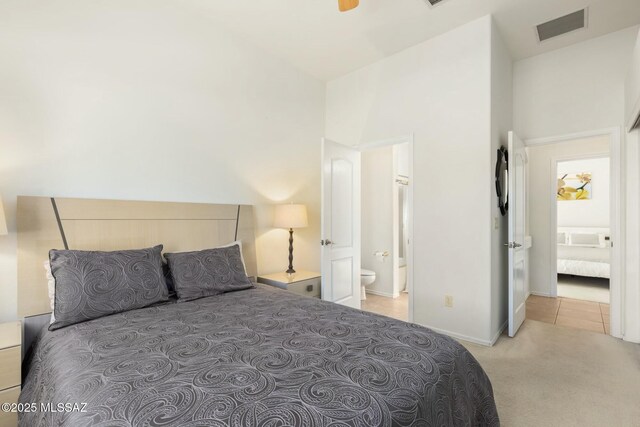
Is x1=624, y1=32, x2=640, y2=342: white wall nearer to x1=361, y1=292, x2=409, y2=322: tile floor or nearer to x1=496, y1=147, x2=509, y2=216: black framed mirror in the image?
x1=496, y1=147, x2=509, y2=216: black framed mirror

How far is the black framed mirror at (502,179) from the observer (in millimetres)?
2979

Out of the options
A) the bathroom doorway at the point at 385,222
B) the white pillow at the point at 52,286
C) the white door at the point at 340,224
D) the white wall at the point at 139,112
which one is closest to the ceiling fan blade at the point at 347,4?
the white door at the point at 340,224

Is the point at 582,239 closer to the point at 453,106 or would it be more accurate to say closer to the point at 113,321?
the point at 453,106

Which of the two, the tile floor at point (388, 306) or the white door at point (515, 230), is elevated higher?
the white door at point (515, 230)

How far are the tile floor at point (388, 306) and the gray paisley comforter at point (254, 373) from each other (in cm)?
224

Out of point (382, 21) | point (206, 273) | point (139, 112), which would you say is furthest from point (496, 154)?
point (139, 112)

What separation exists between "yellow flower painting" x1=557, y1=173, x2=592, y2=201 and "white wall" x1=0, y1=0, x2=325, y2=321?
20.2 ft

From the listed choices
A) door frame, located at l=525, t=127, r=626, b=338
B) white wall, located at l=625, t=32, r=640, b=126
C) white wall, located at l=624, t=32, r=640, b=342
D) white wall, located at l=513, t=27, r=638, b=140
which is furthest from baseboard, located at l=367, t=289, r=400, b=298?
white wall, located at l=625, t=32, r=640, b=126

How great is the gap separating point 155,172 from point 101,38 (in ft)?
3.32

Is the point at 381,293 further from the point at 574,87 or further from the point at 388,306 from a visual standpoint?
the point at 574,87

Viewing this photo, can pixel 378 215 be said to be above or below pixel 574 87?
below

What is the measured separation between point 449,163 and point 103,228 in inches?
119

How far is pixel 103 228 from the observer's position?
215 centimetres

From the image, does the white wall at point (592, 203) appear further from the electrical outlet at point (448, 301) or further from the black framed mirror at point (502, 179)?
the electrical outlet at point (448, 301)
